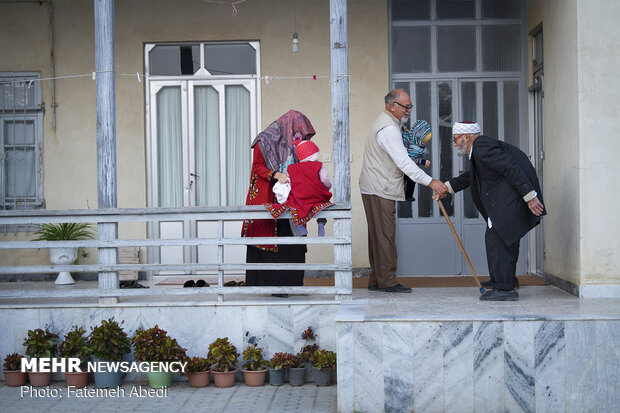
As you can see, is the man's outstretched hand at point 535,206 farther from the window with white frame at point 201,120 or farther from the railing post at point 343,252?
the window with white frame at point 201,120

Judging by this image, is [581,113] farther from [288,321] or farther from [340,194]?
[288,321]

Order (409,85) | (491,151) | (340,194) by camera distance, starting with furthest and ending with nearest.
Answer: (409,85)
(340,194)
(491,151)

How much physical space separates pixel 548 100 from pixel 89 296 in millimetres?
4951

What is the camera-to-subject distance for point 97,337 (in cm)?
652

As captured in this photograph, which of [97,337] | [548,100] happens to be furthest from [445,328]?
[548,100]

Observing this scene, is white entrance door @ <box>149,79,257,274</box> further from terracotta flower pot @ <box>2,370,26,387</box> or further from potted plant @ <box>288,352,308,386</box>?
potted plant @ <box>288,352,308,386</box>

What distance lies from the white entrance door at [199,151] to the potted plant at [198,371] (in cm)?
309

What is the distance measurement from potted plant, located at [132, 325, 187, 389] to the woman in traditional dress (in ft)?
3.48

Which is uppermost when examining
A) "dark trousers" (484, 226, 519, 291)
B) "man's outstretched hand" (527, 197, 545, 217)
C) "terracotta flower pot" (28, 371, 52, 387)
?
"man's outstretched hand" (527, 197, 545, 217)

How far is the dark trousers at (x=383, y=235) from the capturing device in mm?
7258

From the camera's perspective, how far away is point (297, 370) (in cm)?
652

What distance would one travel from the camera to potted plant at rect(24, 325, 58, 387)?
6656 millimetres

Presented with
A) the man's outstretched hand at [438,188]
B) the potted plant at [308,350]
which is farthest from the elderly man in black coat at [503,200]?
the potted plant at [308,350]

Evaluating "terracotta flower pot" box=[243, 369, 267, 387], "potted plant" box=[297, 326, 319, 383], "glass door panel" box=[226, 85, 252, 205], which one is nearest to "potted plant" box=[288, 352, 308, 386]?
"potted plant" box=[297, 326, 319, 383]
